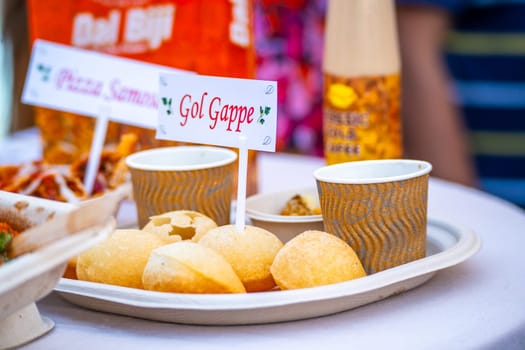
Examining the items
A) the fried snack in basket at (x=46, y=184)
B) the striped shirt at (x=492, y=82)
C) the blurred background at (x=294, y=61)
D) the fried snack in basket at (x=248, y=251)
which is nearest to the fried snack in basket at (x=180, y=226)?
the fried snack in basket at (x=248, y=251)

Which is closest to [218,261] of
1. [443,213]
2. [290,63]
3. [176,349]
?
[176,349]

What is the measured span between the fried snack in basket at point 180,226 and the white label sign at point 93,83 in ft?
1.32

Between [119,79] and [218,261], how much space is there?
60cm

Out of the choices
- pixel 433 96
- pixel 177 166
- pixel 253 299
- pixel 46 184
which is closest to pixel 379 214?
pixel 253 299

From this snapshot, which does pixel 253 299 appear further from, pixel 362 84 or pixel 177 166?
pixel 362 84

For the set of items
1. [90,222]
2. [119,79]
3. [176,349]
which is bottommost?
[176,349]

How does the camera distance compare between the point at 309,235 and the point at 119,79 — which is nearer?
the point at 309,235

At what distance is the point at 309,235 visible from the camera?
0.83 metres

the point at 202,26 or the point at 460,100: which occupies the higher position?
the point at 202,26

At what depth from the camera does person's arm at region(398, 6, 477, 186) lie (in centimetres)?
194

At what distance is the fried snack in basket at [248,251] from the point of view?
0.83 metres

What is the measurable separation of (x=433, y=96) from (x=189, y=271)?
1332 millimetres

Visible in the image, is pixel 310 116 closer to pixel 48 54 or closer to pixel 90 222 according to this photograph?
pixel 48 54

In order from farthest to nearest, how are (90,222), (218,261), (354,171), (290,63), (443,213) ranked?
(290,63), (443,213), (354,171), (218,261), (90,222)
